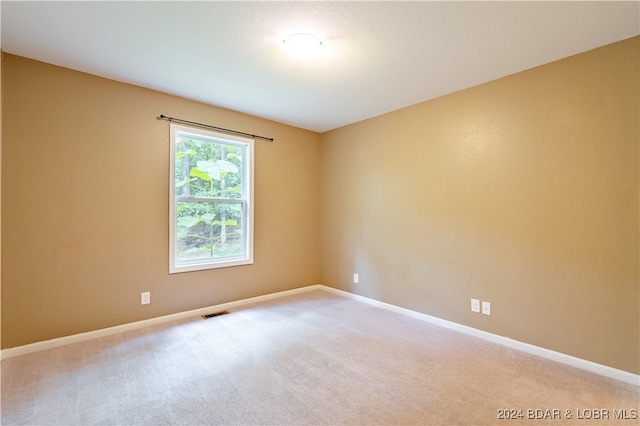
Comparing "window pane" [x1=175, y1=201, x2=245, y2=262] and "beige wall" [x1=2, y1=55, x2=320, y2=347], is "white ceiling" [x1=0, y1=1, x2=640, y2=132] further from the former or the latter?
"window pane" [x1=175, y1=201, x2=245, y2=262]

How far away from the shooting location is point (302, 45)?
86.3 inches

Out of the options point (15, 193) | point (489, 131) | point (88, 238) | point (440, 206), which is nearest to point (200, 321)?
point (88, 238)

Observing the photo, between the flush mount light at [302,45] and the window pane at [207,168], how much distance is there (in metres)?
1.71

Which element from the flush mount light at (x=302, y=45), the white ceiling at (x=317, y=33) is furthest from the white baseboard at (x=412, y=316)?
the flush mount light at (x=302, y=45)

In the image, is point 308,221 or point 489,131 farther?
point 308,221

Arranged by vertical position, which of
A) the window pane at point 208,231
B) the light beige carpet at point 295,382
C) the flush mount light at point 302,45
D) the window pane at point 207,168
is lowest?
the light beige carpet at point 295,382

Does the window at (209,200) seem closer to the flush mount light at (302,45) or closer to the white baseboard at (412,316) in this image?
the white baseboard at (412,316)

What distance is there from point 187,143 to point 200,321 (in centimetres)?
201

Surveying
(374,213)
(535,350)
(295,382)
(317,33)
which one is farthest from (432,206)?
(295,382)

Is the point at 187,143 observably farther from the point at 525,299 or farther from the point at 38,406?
the point at 525,299

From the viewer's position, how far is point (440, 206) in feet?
10.5

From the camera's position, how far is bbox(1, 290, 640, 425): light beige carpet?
Result: 1735 millimetres

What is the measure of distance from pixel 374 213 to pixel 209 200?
6.86 feet

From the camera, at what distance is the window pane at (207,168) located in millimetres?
3357
